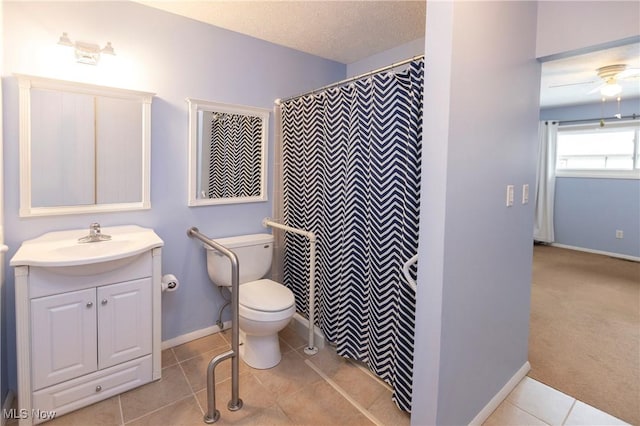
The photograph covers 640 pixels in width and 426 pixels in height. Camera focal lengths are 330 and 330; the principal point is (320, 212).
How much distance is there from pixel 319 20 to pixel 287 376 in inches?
90.1

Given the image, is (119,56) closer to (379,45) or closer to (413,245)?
(379,45)

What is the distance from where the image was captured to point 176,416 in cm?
167

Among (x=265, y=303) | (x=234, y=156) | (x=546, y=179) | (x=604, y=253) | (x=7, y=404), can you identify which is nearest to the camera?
(x=7, y=404)

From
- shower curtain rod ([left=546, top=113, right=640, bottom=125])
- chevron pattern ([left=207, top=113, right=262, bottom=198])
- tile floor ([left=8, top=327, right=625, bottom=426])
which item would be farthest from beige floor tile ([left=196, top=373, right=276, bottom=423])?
shower curtain rod ([left=546, top=113, right=640, bottom=125])

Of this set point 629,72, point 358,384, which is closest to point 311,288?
point 358,384

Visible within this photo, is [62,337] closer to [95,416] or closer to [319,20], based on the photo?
[95,416]

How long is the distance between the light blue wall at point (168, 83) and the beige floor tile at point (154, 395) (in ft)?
1.41

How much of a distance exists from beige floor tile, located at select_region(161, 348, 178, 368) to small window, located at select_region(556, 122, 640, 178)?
5970mm

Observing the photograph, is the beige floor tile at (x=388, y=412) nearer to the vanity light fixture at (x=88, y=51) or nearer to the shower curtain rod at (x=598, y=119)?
the vanity light fixture at (x=88, y=51)

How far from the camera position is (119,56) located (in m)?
1.96

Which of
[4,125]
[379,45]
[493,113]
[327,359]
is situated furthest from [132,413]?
[379,45]

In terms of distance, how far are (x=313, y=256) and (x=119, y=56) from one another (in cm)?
170

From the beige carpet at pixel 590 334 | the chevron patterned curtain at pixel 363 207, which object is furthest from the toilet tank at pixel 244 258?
the beige carpet at pixel 590 334

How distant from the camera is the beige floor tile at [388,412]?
1663 mm
